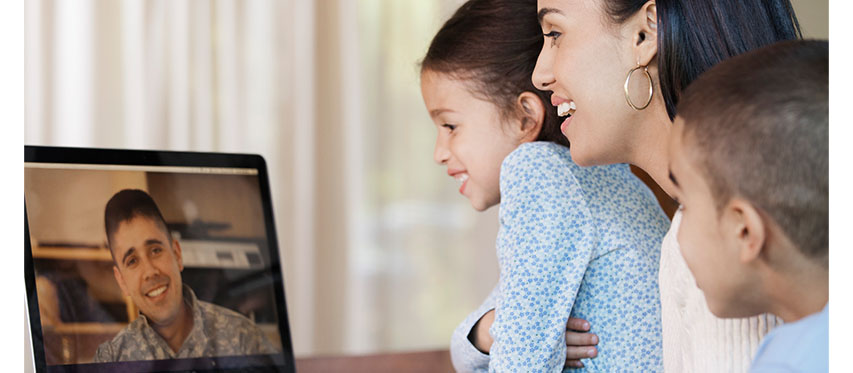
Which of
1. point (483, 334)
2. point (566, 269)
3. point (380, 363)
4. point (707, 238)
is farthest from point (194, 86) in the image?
point (707, 238)

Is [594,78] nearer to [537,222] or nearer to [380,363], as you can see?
[537,222]

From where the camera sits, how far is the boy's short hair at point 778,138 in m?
0.42

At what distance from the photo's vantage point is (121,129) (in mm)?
1467

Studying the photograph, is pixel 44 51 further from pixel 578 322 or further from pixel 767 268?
pixel 767 268

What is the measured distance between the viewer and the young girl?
2.70 feet

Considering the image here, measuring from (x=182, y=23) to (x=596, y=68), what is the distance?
96 centimetres

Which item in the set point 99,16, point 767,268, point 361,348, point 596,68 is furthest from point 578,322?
point 361,348

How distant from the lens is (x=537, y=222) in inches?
33.2

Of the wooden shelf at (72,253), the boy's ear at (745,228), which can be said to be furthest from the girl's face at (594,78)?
the wooden shelf at (72,253)

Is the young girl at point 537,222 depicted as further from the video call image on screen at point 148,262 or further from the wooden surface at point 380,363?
the wooden surface at point 380,363

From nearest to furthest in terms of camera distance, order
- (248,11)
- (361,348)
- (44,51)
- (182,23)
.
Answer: (44,51) → (182,23) → (248,11) → (361,348)

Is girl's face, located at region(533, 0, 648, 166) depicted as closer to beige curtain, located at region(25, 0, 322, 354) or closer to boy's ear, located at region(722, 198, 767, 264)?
boy's ear, located at region(722, 198, 767, 264)

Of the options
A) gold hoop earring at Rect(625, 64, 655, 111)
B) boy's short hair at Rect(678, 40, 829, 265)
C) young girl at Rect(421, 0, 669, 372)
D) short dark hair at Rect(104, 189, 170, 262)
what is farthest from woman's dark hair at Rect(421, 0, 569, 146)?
boy's short hair at Rect(678, 40, 829, 265)
